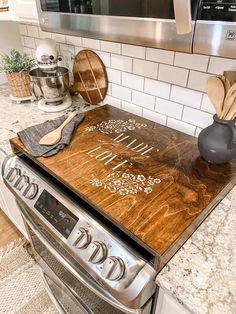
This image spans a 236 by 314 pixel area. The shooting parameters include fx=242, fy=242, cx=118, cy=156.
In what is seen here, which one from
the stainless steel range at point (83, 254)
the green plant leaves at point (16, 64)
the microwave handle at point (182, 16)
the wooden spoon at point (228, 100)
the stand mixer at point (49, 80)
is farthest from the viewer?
the green plant leaves at point (16, 64)

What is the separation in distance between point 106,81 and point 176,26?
0.79m

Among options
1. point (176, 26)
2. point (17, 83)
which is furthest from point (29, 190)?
point (17, 83)

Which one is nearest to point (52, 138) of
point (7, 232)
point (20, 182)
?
point (20, 182)

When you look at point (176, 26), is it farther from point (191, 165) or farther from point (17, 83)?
point (17, 83)

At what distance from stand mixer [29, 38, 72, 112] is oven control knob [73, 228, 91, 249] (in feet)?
2.53

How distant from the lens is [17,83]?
1.36 m

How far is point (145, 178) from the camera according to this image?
736 mm

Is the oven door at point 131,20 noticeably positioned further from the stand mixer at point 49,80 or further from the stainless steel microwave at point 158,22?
the stand mixer at point 49,80

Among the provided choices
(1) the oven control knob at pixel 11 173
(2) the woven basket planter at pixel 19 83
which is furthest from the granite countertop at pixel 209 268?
(2) the woven basket planter at pixel 19 83

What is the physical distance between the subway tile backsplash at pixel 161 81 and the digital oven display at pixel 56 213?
60cm

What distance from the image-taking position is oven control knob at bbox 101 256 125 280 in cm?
57

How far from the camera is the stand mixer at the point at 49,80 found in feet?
3.90

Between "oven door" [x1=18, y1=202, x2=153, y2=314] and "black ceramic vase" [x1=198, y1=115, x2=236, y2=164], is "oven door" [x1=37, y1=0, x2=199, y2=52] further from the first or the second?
"oven door" [x1=18, y1=202, x2=153, y2=314]

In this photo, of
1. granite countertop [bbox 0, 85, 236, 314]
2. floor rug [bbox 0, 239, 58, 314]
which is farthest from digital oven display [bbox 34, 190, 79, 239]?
floor rug [bbox 0, 239, 58, 314]
